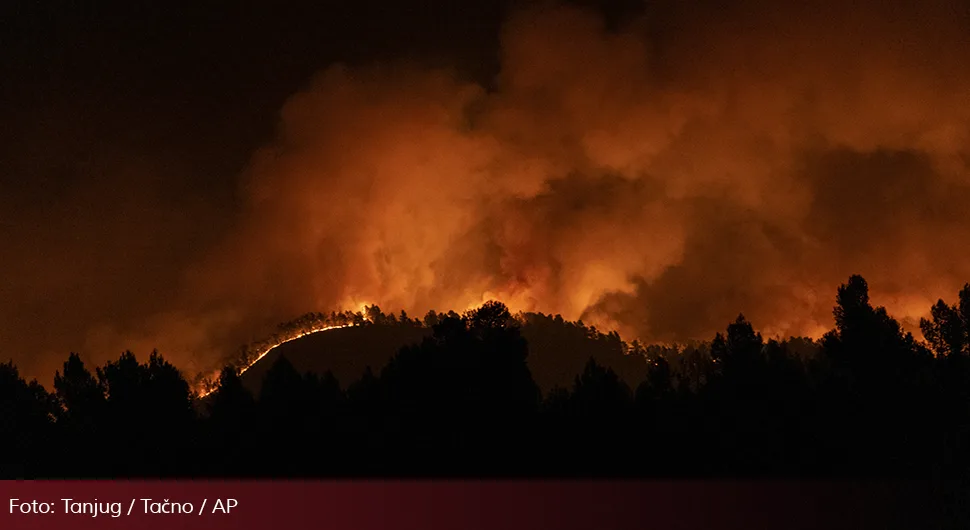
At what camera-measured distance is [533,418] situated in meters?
36.5

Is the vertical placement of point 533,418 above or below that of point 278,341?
below

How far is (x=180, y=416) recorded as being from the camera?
135 feet

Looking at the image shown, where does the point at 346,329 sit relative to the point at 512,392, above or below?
→ above

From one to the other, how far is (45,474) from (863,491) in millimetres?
31907

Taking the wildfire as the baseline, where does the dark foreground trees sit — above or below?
below

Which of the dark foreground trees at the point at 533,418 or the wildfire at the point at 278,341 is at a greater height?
the wildfire at the point at 278,341

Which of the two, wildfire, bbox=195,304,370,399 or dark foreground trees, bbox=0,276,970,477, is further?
wildfire, bbox=195,304,370,399

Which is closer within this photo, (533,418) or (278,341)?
(533,418)

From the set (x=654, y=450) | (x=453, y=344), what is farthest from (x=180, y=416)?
(x=654, y=450)

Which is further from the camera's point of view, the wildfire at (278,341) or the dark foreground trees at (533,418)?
the wildfire at (278,341)

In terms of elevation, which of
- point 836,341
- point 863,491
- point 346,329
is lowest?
point 863,491

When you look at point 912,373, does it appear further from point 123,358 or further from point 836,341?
point 123,358

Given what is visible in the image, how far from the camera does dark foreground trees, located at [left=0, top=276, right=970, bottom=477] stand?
3512 cm

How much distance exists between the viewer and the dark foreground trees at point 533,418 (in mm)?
35125
